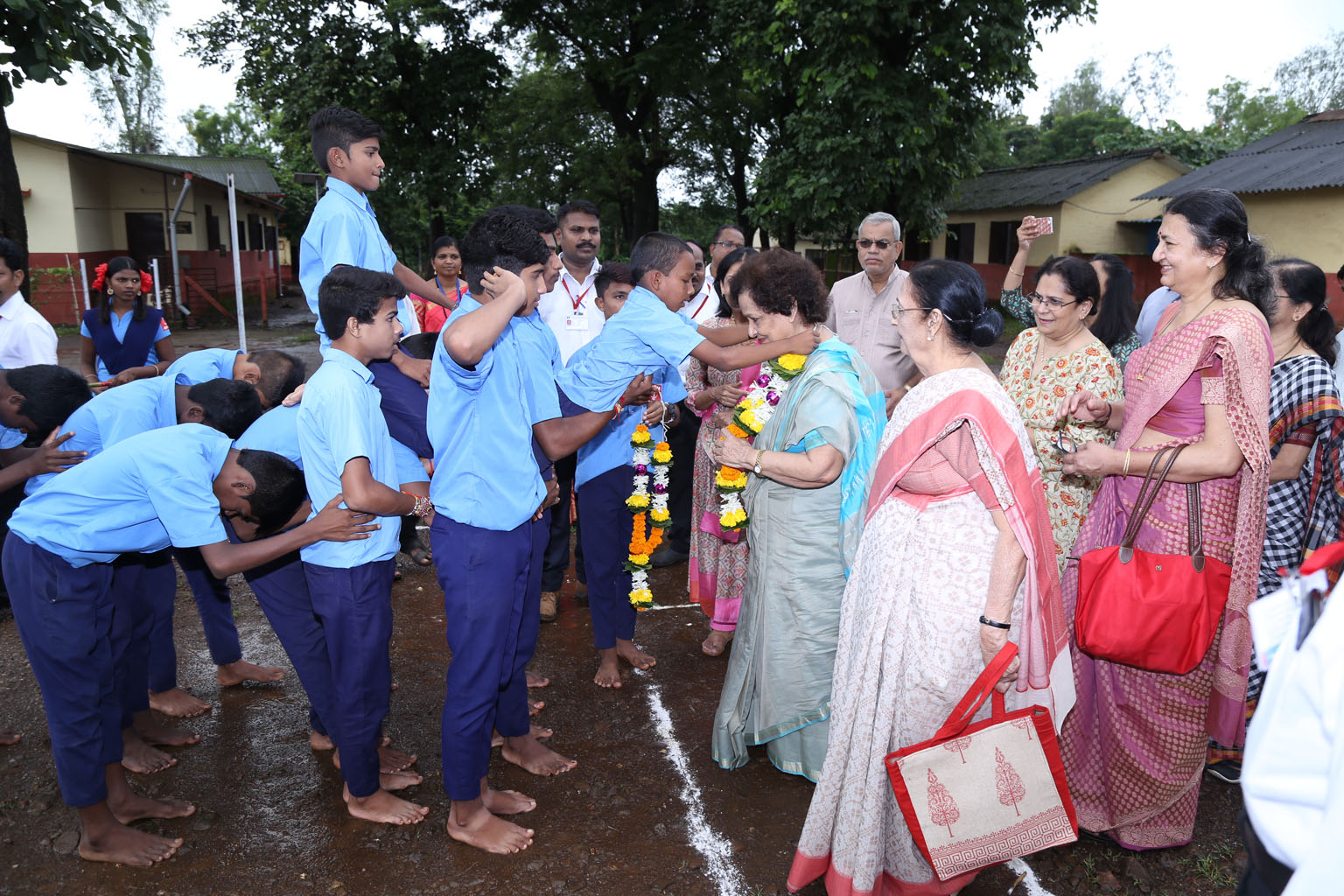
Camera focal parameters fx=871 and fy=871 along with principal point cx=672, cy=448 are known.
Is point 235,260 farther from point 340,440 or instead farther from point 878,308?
point 340,440

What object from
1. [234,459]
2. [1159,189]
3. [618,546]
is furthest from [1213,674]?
[1159,189]

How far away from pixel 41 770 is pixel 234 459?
6.26 ft

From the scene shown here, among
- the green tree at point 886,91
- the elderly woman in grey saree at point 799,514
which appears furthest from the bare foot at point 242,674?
the green tree at point 886,91

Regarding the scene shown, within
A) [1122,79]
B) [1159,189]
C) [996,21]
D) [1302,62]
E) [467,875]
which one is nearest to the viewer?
[467,875]

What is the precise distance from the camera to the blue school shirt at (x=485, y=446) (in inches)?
122

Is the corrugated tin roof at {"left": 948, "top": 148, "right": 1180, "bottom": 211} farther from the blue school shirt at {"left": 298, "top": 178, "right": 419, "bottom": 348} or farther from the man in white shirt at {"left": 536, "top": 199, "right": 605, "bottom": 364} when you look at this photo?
the blue school shirt at {"left": 298, "top": 178, "right": 419, "bottom": 348}

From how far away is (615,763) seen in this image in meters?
3.93

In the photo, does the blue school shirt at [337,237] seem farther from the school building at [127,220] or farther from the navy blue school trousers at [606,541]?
the school building at [127,220]

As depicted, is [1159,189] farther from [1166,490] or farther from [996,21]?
[1166,490]

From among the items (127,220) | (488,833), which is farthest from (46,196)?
(488,833)

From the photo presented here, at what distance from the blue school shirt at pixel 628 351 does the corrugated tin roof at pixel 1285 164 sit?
1634 cm

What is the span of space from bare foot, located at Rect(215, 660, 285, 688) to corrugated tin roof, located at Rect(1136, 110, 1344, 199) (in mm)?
17680

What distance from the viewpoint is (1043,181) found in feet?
91.0

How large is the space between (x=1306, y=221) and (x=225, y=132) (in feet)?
193
